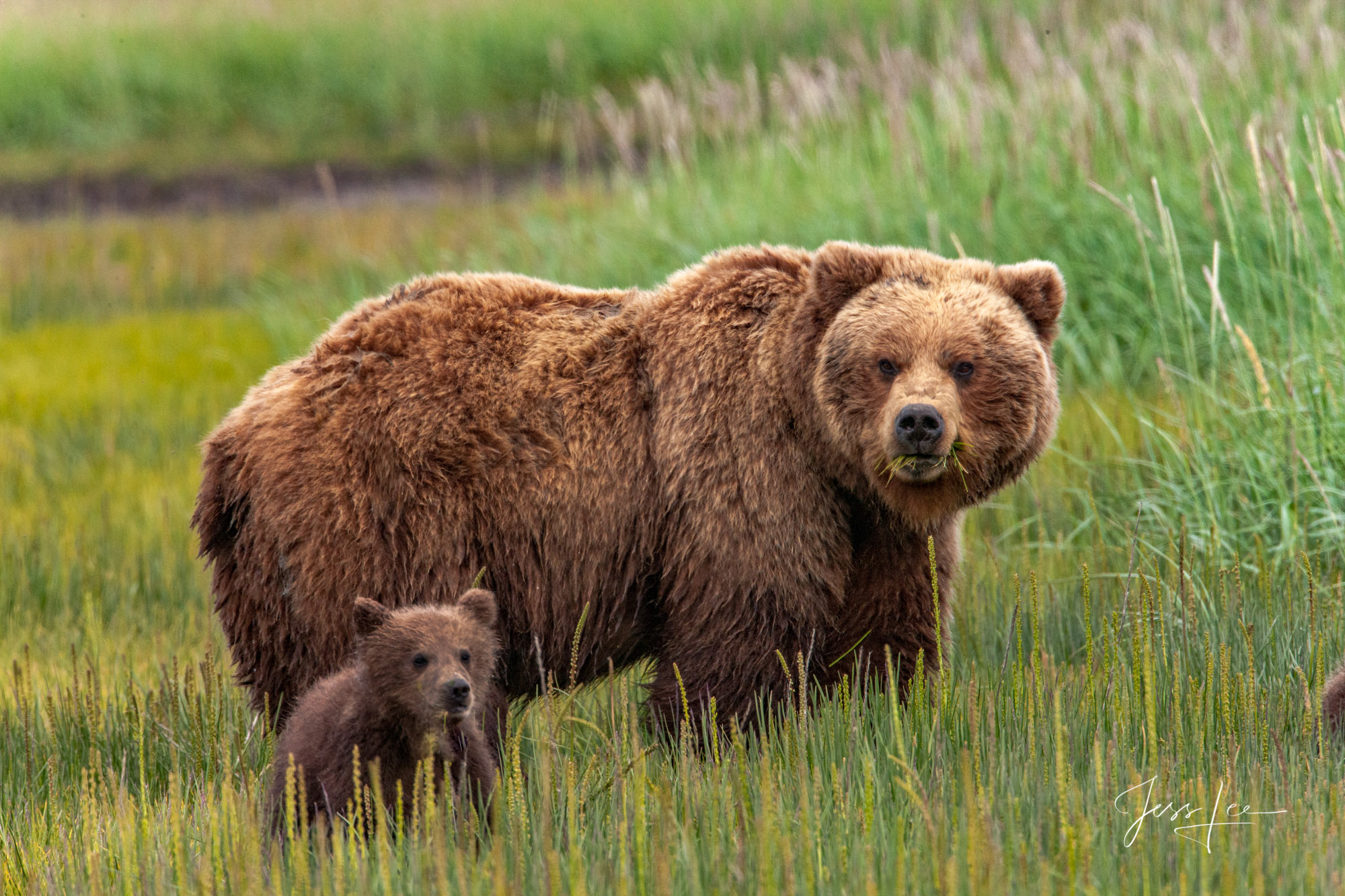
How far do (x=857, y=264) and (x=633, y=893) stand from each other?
2.22 m

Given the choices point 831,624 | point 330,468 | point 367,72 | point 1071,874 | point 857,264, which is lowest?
point 1071,874

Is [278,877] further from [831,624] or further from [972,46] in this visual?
[972,46]

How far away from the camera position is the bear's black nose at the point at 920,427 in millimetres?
4270

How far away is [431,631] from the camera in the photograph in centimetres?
395

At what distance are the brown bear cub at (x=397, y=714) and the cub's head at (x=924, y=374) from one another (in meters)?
1.29

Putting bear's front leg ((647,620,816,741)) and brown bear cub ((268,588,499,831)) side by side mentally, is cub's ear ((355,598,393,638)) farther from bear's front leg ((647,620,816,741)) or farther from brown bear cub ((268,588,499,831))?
bear's front leg ((647,620,816,741))

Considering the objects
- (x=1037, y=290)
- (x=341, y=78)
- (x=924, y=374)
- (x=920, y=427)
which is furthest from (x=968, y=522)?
(x=341, y=78)

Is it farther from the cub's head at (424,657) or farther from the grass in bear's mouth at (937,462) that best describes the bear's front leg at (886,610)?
the cub's head at (424,657)

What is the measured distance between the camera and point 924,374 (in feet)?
14.6

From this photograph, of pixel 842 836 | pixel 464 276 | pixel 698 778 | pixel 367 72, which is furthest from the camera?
pixel 367 72

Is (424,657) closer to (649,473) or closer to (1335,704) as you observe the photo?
(649,473)

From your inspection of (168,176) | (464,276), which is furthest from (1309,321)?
(168,176)

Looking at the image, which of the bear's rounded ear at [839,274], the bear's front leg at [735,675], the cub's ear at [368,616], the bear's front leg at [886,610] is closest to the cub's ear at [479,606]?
the cub's ear at [368,616]

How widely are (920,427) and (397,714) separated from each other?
1.68 metres
